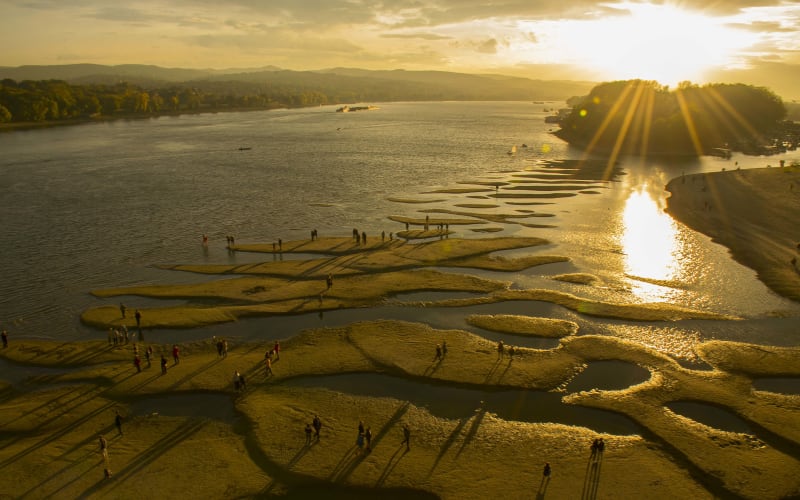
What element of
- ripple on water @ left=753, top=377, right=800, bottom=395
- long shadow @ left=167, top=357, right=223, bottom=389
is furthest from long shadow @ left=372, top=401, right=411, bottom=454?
ripple on water @ left=753, top=377, right=800, bottom=395

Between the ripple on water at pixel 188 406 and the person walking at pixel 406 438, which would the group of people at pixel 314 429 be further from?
the ripple on water at pixel 188 406

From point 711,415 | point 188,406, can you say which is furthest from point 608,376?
point 188,406

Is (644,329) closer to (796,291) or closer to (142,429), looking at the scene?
(796,291)

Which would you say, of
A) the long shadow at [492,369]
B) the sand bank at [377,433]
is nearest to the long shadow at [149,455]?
the sand bank at [377,433]

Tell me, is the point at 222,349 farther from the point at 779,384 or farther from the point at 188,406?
the point at 779,384

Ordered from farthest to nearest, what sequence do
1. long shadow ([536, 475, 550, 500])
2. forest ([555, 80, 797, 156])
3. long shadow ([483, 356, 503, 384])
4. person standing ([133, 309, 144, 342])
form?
forest ([555, 80, 797, 156]), person standing ([133, 309, 144, 342]), long shadow ([483, 356, 503, 384]), long shadow ([536, 475, 550, 500])

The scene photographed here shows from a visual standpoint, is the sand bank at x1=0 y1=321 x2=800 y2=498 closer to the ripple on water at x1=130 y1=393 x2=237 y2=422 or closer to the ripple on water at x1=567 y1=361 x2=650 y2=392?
the ripple on water at x1=130 y1=393 x2=237 y2=422

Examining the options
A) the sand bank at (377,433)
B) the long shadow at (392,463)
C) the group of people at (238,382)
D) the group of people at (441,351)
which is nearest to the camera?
the sand bank at (377,433)
